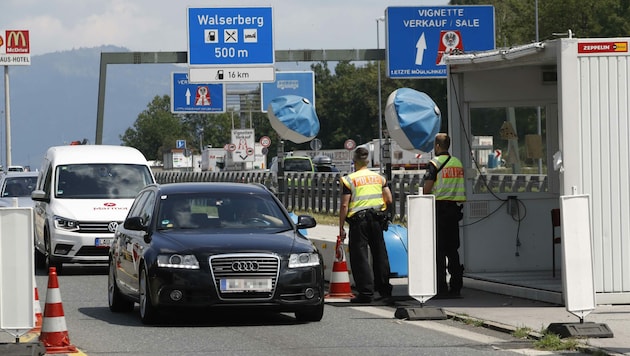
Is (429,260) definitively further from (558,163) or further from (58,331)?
(58,331)

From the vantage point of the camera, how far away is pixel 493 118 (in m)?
18.0

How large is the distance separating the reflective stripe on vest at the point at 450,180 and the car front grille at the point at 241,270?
3203 millimetres

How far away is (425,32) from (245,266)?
54.3 ft

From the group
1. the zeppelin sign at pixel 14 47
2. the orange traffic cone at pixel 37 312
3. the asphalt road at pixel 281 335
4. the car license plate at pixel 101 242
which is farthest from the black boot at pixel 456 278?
the zeppelin sign at pixel 14 47

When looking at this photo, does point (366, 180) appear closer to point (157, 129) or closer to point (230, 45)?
point (230, 45)

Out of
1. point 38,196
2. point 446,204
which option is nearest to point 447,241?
point 446,204

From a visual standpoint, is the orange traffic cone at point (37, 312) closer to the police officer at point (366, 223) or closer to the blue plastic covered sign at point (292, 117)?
the police officer at point (366, 223)

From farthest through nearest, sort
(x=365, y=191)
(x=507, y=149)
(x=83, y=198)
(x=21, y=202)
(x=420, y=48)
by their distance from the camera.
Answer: (x=420, y=48), (x=21, y=202), (x=83, y=198), (x=507, y=149), (x=365, y=191)

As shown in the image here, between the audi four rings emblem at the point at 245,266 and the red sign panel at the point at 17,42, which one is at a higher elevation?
the red sign panel at the point at 17,42

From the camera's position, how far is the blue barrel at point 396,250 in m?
18.2

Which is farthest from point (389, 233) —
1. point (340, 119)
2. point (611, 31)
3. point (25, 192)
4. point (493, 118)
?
point (340, 119)

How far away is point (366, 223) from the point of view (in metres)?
16.2

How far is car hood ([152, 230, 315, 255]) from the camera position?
13.7 m

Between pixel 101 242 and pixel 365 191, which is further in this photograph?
pixel 101 242
